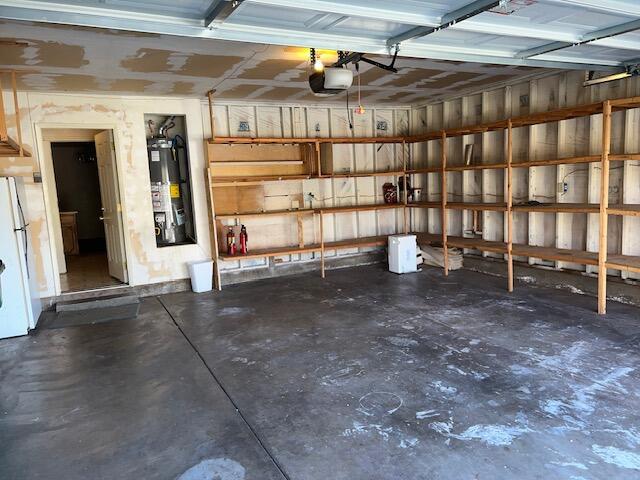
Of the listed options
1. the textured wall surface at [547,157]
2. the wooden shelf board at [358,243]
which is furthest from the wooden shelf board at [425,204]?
the wooden shelf board at [358,243]

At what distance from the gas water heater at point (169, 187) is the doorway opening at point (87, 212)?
0.49m

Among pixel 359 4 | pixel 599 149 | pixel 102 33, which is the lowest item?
pixel 599 149

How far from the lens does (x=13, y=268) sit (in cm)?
454

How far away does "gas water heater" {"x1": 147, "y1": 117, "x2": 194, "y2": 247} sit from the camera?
6.25m

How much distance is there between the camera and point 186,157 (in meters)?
6.46

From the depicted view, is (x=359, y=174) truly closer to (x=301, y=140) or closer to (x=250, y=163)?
(x=301, y=140)

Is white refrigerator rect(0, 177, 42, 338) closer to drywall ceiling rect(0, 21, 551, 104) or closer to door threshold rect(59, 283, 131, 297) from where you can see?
door threshold rect(59, 283, 131, 297)

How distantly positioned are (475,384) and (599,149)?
3.33 metres

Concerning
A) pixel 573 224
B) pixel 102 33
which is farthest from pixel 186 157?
pixel 573 224

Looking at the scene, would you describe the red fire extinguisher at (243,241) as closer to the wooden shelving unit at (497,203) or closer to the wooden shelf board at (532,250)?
the wooden shelving unit at (497,203)

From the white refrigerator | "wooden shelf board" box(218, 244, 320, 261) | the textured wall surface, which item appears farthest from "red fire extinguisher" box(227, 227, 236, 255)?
the textured wall surface

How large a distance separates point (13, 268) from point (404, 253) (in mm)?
4879

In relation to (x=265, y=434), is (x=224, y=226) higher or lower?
higher

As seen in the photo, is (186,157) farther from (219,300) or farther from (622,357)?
(622,357)
